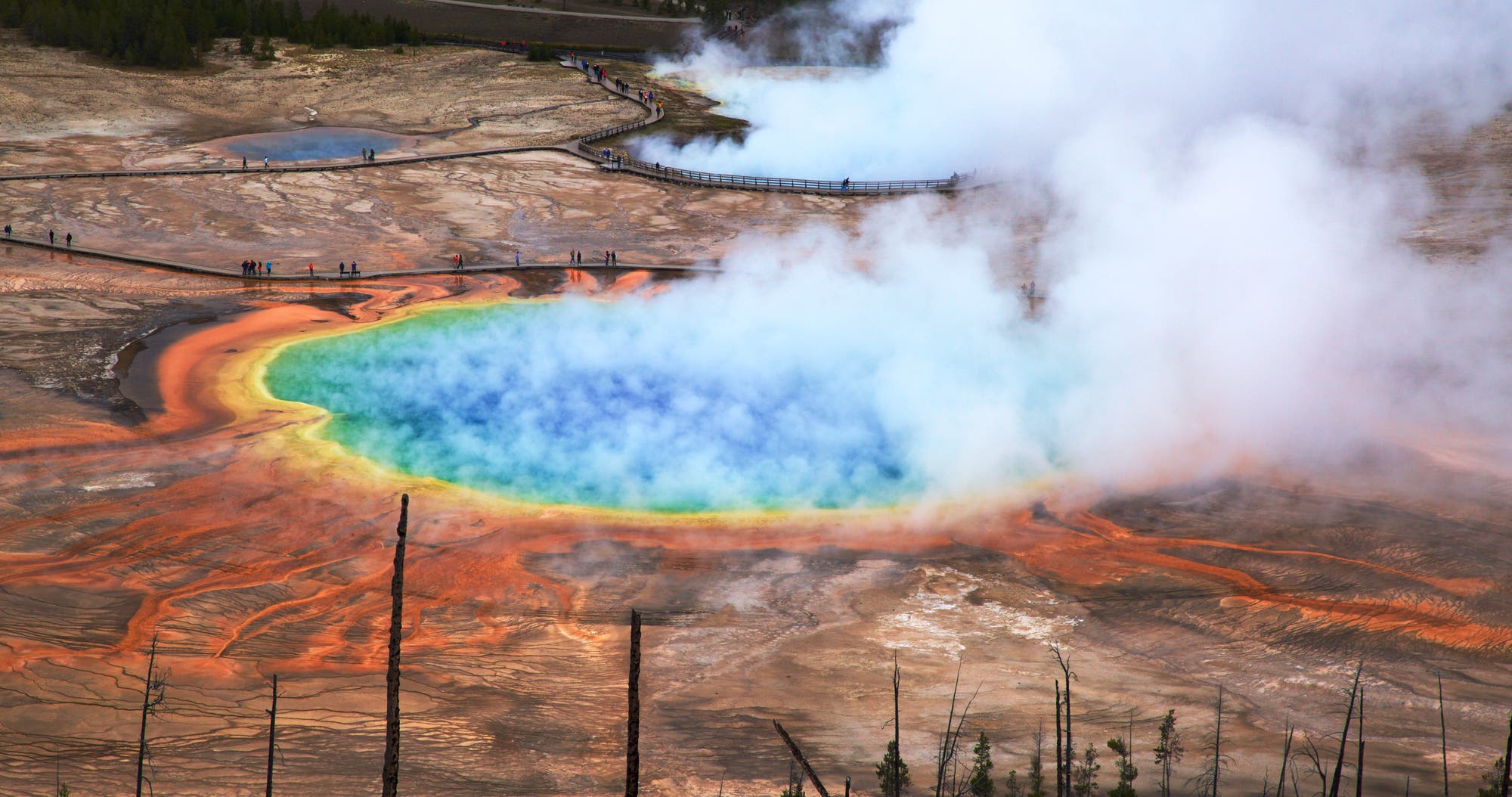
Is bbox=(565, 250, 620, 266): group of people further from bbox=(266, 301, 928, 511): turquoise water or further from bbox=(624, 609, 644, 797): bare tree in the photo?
bbox=(624, 609, 644, 797): bare tree

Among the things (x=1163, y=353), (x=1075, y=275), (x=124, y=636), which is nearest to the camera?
(x=124, y=636)

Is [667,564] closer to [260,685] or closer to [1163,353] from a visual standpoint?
[260,685]

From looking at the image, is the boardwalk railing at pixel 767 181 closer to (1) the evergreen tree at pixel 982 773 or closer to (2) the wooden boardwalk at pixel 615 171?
(2) the wooden boardwalk at pixel 615 171

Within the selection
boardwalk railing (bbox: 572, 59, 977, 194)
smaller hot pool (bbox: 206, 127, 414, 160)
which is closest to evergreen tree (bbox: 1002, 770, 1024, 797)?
boardwalk railing (bbox: 572, 59, 977, 194)

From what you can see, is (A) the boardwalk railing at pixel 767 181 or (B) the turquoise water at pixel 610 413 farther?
(A) the boardwalk railing at pixel 767 181

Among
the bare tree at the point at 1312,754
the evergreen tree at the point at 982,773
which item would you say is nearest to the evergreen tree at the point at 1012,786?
the evergreen tree at the point at 982,773

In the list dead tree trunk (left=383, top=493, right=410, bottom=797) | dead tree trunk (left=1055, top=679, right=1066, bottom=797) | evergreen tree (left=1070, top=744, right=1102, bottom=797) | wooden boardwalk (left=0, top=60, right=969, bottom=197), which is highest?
wooden boardwalk (left=0, top=60, right=969, bottom=197)

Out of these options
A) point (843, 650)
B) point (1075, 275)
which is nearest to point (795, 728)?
point (843, 650)
